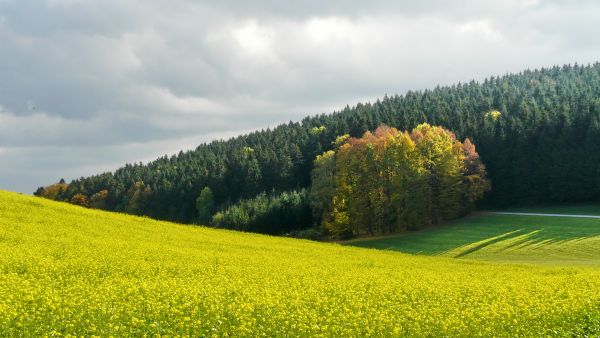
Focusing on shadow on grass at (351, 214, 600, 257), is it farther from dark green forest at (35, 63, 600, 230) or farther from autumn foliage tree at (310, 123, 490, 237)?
dark green forest at (35, 63, 600, 230)

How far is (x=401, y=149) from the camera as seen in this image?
278 ft

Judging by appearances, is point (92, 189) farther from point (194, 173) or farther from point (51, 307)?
point (51, 307)

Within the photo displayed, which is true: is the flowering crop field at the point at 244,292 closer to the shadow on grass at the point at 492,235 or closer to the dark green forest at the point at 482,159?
the shadow on grass at the point at 492,235

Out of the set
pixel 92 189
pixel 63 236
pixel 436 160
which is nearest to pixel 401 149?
pixel 436 160

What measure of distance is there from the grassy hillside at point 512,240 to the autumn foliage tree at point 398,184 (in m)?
4.34

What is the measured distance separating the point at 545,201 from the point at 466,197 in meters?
17.7

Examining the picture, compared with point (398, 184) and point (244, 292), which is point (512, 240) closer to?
point (398, 184)

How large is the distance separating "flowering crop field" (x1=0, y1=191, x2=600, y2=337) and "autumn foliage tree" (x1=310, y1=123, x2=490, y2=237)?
1569 inches

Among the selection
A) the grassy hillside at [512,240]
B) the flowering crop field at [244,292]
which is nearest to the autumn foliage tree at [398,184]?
the grassy hillside at [512,240]

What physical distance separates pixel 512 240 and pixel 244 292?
47781 millimetres

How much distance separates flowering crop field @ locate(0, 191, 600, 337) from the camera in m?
17.6

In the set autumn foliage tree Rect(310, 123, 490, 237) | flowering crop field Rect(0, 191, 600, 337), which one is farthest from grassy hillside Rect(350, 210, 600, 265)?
flowering crop field Rect(0, 191, 600, 337)

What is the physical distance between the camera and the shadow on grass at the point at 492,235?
200ft

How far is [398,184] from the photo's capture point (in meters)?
83.2
